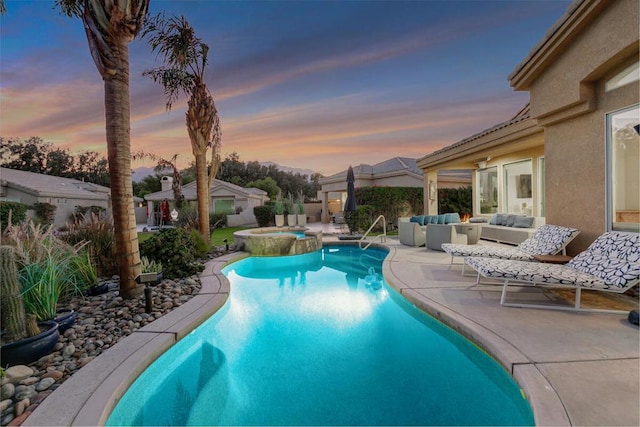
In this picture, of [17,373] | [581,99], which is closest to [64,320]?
[17,373]

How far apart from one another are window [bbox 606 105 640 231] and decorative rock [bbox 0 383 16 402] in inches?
315

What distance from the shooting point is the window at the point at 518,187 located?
464 inches

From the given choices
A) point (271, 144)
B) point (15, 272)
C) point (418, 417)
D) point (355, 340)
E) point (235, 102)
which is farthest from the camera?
point (271, 144)

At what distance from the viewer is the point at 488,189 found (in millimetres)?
14352

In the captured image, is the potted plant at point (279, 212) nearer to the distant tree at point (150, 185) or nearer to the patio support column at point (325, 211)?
the patio support column at point (325, 211)

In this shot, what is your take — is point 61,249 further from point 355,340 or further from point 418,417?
point 418,417

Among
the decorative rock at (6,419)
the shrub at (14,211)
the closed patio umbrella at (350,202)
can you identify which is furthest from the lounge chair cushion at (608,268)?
the shrub at (14,211)

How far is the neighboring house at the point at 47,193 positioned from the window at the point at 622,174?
2256 centimetres

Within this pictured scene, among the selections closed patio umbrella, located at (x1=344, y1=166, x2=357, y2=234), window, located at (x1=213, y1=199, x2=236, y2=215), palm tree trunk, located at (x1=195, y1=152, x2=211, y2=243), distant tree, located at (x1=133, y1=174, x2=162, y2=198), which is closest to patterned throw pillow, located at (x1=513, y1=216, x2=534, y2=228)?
closed patio umbrella, located at (x1=344, y1=166, x2=357, y2=234)

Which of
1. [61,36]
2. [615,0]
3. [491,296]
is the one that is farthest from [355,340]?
[61,36]

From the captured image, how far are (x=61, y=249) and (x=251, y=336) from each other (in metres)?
3.49

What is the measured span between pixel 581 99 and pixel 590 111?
0.89 feet

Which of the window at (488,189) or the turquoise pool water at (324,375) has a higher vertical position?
the window at (488,189)

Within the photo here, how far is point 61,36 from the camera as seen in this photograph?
887 centimetres
